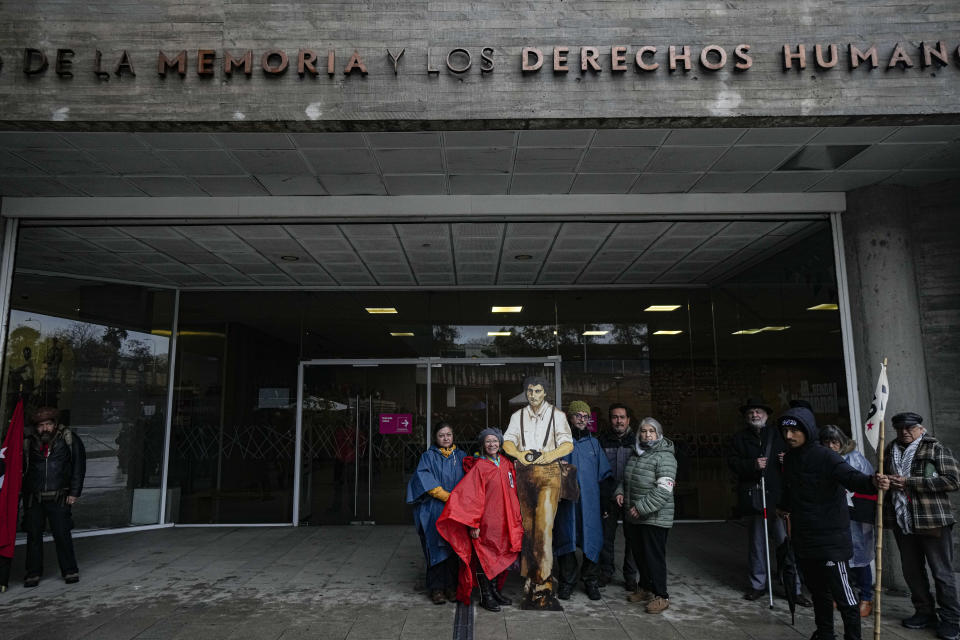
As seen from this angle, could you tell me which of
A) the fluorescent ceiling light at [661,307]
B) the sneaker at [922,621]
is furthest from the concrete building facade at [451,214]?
the sneaker at [922,621]

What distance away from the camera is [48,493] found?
6242 millimetres

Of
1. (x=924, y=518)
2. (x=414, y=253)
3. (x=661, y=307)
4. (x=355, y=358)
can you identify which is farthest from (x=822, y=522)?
(x=355, y=358)

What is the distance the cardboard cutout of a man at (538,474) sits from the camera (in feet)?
17.9

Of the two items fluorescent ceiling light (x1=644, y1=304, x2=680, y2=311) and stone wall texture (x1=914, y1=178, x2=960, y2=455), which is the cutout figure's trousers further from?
fluorescent ceiling light (x1=644, y1=304, x2=680, y2=311)

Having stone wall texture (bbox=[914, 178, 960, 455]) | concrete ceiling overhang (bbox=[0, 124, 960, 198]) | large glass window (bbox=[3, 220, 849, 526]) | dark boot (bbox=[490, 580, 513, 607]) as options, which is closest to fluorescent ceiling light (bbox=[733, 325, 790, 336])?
large glass window (bbox=[3, 220, 849, 526])

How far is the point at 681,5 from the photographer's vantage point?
534 centimetres

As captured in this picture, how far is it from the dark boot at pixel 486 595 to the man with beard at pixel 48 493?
4.05 m

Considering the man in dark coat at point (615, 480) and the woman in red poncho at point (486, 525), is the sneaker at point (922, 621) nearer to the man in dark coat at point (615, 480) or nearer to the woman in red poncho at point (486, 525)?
the man in dark coat at point (615, 480)

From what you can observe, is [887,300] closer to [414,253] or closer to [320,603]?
[414,253]

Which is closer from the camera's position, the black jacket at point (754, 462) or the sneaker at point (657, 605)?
the sneaker at point (657, 605)

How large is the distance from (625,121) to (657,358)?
17.9ft

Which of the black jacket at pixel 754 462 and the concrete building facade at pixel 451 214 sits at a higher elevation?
the concrete building facade at pixel 451 214

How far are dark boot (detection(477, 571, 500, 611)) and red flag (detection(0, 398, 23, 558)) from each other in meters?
4.43

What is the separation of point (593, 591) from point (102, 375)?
298 inches
